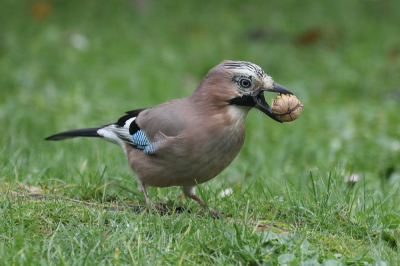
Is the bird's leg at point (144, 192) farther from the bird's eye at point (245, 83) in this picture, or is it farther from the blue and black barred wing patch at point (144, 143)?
the bird's eye at point (245, 83)

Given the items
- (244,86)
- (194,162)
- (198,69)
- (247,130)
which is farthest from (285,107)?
(198,69)

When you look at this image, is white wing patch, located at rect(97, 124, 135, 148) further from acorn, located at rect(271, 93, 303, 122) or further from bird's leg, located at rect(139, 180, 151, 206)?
acorn, located at rect(271, 93, 303, 122)

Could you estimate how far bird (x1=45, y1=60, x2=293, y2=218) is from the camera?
3.66m

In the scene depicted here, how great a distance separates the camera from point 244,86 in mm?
3664

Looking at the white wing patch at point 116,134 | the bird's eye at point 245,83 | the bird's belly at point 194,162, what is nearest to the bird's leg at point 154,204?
the bird's belly at point 194,162

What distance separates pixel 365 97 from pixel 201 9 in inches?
204

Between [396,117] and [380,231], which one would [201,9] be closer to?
[396,117]

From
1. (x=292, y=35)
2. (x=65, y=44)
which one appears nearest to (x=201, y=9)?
(x=292, y=35)

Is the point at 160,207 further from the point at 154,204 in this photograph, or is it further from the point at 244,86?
the point at 244,86

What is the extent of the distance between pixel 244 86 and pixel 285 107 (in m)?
0.30

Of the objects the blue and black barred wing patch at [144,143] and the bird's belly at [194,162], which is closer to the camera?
the bird's belly at [194,162]

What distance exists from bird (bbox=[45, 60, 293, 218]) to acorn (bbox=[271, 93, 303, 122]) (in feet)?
0.15

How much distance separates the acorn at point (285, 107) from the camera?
12.2 ft

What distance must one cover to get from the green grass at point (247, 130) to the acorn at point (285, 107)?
43cm
